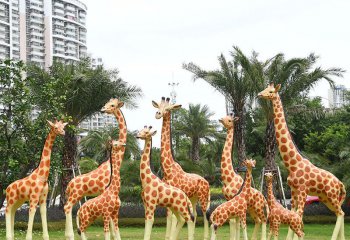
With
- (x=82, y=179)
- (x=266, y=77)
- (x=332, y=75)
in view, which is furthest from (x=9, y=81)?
(x=332, y=75)

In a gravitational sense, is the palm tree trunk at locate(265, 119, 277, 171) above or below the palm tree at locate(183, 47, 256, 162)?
below

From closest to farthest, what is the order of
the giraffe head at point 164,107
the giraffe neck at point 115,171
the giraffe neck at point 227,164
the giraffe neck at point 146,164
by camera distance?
the giraffe neck at point 146,164 < the giraffe neck at point 115,171 < the giraffe head at point 164,107 < the giraffe neck at point 227,164

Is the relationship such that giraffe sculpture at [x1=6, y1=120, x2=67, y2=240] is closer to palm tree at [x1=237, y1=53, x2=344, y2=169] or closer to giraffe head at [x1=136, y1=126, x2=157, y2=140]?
giraffe head at [x1=136, y1=126, x2=157, y2=140]

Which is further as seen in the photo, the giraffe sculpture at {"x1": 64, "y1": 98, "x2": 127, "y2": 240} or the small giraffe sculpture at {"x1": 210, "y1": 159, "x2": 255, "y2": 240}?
the giraffe sculpture at {"x1": 64, "y1": 98, "x2": 127, "y2": 240}

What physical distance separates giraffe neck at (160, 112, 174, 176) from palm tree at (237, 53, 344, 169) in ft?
30.9

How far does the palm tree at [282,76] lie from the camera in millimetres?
23422

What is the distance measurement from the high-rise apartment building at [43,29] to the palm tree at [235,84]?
3546 centimetres

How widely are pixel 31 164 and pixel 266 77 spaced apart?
948 centimetres

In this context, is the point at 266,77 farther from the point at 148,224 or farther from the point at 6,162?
the point at 148,224

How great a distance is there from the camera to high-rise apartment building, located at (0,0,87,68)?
2286 inches

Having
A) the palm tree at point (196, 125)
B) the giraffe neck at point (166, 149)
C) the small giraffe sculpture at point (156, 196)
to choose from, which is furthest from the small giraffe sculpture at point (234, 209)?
the palm tree at point (196, 125)

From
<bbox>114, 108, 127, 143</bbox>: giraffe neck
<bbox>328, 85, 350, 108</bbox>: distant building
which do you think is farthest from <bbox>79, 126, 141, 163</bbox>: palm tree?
<bbox>114, 108, 127, 143</bbox>: giraffe neck

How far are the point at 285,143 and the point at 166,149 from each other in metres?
2.80

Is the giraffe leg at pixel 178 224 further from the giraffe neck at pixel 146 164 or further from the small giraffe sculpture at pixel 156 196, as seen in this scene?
the giraffe neck at pixel 146 164
